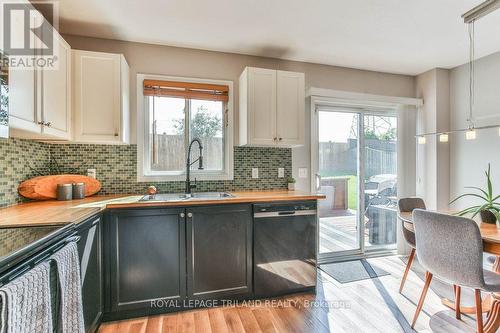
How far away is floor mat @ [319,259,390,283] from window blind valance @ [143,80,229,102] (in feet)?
7.72

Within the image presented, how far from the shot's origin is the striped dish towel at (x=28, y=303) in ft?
2.79

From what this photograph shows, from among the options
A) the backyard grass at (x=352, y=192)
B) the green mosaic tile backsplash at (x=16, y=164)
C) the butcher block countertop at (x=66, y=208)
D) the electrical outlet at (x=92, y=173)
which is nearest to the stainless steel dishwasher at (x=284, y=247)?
the butcher block countertop at (x=66, y=208)

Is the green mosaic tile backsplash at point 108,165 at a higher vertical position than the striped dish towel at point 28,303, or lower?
higher

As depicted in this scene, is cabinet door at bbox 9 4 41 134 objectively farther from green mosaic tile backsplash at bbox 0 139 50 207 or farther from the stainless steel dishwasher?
the stainless steel dishwasher

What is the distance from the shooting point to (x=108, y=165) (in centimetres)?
248

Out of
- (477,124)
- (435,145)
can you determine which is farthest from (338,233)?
(477,124)

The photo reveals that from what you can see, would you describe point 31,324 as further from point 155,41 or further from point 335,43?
point 335,43

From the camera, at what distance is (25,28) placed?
1.60 m

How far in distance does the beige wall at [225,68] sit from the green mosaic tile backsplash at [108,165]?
0.22m

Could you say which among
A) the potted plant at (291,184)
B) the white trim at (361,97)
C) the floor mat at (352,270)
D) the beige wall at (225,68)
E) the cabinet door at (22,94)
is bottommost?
the floor mat at (352,270)

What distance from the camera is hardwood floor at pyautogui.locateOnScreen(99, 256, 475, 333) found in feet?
6.24

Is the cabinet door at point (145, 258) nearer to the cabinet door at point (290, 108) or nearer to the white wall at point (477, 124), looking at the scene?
the cabinet door at point (290, 108)

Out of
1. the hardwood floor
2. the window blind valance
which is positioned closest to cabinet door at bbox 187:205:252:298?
the hardwood floor

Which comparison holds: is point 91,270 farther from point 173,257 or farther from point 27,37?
point 27,37
